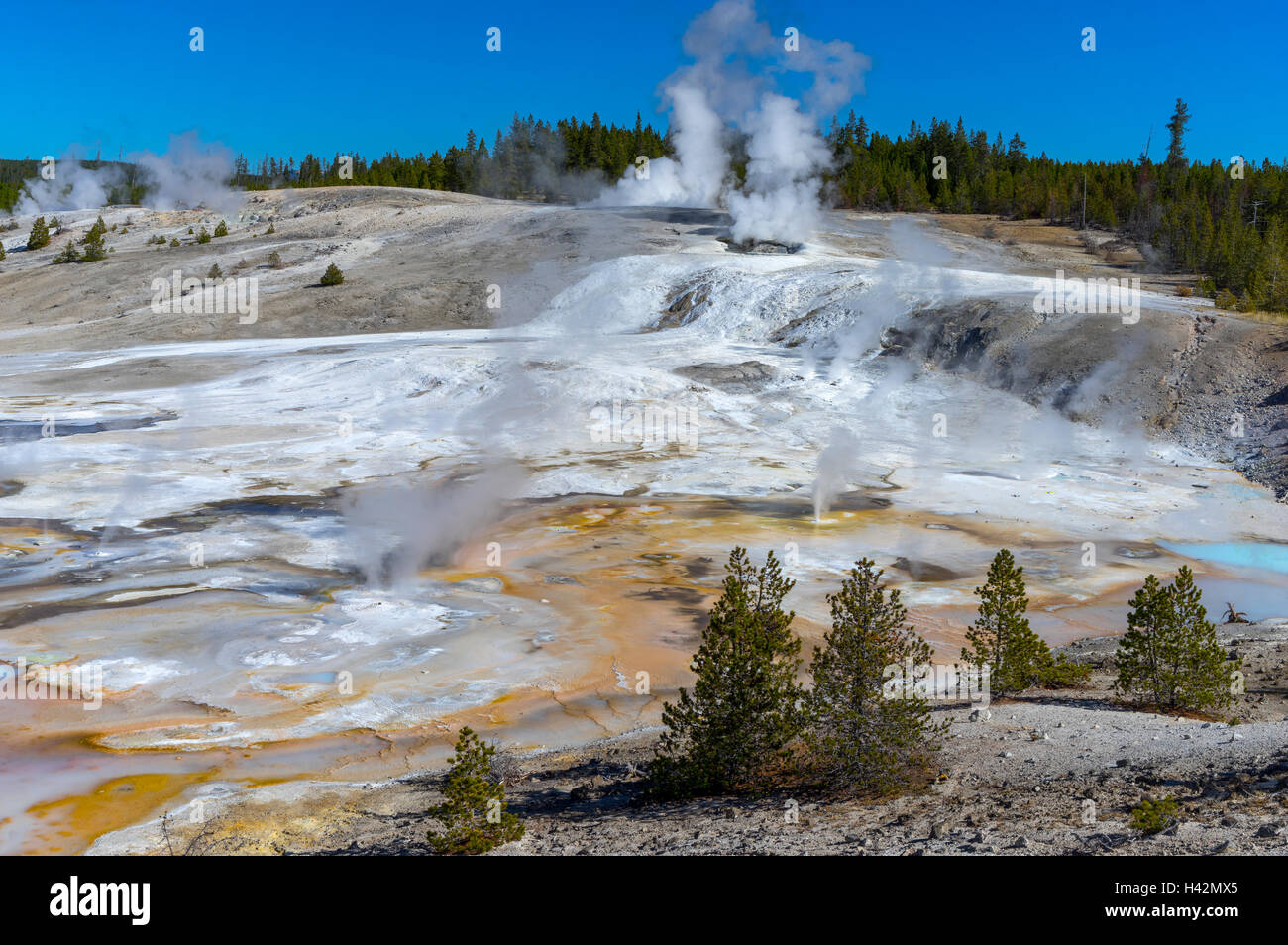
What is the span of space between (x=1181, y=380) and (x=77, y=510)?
23.2 m

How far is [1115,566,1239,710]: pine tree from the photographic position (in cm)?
818

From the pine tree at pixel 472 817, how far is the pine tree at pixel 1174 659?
17.6ft

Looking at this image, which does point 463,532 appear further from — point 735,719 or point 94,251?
point 94,251

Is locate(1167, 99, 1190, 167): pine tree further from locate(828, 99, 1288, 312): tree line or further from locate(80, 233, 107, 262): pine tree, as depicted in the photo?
locate(80, 233, 107, 262): pine tree

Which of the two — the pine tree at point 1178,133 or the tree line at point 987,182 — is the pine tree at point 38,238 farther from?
the pine tree at point 1178,133

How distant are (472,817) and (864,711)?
2.60 m

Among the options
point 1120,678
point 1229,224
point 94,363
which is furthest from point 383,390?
point 1229,224

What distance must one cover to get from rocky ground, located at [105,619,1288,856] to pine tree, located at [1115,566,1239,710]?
0.97ft

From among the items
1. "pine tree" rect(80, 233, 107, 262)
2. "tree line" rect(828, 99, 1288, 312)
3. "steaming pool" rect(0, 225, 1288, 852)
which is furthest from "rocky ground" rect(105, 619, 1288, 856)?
"pine tree" rect(80, 233, 107, 262)

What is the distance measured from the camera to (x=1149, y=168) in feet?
240

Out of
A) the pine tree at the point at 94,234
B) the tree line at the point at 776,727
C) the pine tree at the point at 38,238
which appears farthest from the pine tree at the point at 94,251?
the tree line at the point at 776,727

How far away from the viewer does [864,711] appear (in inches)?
263

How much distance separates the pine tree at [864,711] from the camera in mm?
6512
